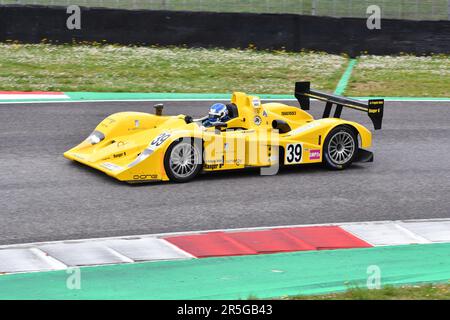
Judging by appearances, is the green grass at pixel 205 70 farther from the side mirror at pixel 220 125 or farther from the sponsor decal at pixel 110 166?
the sponsor decal at pixel 110 166

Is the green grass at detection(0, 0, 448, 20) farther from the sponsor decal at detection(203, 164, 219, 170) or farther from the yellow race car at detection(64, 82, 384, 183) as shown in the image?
the sponsor decal at detection(203, 164, 219, 170)

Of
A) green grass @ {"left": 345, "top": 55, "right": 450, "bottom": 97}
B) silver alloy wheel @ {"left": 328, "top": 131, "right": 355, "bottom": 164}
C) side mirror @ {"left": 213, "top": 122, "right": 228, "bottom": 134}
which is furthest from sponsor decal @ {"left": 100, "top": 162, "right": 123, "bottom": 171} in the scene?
green grass @ {"left": 345, "top": 55, "right": 450, "bottom": 97}

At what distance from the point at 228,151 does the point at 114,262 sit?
3.46 m

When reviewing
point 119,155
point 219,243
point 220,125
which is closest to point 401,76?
point 220,125

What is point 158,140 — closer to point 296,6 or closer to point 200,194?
point 200,194

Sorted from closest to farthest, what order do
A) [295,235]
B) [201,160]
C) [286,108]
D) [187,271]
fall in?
[187,271] < [295,235] < [201,160] < [286,108]

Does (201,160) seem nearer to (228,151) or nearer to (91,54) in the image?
(228,151)

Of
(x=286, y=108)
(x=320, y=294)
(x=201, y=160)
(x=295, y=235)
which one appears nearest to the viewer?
(x=320, y=294)

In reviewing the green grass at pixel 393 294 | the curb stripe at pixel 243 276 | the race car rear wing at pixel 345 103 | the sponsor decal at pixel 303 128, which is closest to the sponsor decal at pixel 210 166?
the sponsor decal at pixel 303 128

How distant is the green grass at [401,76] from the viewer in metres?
19.6

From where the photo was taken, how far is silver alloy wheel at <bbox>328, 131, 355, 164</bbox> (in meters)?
13.0

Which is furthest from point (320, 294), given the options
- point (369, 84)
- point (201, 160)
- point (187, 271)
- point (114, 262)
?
point (369, 84)

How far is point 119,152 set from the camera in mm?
12250

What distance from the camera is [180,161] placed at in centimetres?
1202
